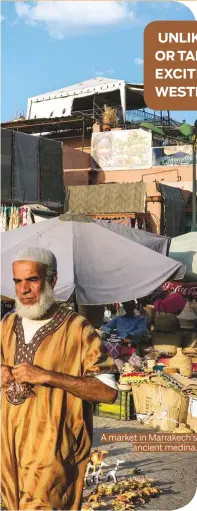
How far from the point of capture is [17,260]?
8.02 ft

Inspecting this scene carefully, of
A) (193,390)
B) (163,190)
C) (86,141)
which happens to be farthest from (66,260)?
(86,141)

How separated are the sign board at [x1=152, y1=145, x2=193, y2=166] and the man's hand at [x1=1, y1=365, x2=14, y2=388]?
16687mm

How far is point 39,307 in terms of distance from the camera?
2.38 m

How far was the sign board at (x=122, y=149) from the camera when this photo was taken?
1884 cm

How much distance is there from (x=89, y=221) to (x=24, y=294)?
4352 millimetres

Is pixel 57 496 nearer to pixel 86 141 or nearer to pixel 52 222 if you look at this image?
pixel 52 222

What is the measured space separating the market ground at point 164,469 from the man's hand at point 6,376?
2167mm

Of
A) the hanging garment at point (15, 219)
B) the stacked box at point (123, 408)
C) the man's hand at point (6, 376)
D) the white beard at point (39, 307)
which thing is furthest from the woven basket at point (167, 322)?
the man's hand at point (6, 376)

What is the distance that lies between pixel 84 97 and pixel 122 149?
4.39m

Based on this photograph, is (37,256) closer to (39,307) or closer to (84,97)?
(39,307)

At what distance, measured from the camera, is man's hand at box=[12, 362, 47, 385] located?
86.7 inches

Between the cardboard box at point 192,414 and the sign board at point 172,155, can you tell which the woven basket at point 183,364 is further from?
the sign board at point 172,155

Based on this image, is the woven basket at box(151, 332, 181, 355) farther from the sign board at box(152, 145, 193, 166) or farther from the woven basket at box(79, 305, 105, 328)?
the sign board at box(152, 145, 193, 166)

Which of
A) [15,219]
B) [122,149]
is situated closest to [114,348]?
[15,219]
